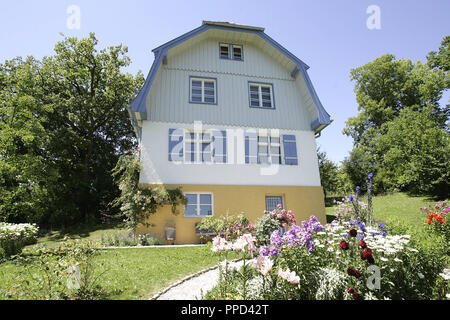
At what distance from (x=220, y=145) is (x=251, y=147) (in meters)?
1.38

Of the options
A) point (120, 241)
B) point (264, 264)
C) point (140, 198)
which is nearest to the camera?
point (264, 264)

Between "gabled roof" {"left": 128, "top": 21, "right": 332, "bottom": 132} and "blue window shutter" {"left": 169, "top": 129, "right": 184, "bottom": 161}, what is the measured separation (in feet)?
4.37

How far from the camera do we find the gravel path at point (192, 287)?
12.8 ft

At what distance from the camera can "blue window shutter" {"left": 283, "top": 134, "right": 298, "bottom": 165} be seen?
36.5 ft

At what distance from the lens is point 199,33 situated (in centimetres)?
1154

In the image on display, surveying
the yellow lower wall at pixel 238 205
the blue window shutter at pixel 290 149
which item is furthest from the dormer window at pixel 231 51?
the yellow lower wall at pixel 238 205

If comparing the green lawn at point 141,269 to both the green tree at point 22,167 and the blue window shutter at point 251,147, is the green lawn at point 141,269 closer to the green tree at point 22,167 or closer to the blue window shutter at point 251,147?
the blue window shutter at point 251,147

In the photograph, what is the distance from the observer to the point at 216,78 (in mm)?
11711

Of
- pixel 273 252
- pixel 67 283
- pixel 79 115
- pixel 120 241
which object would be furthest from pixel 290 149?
pixel 79 115

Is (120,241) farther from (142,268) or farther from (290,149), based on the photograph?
(290,149)

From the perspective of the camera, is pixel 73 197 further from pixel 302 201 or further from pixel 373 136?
pixel 373 136

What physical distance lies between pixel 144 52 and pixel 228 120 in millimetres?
4749

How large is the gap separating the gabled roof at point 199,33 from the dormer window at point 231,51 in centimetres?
74

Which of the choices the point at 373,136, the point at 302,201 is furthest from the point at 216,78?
the point at 373,136
